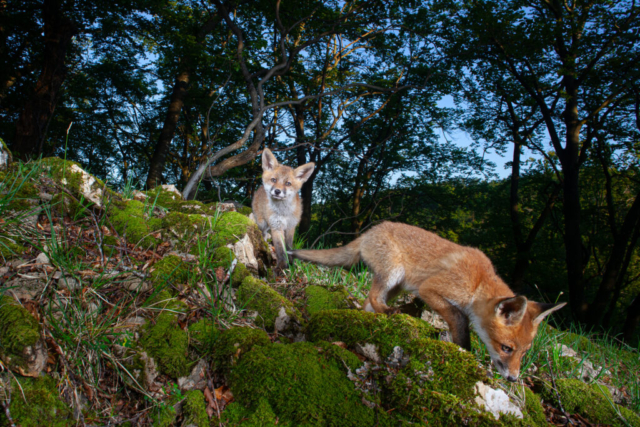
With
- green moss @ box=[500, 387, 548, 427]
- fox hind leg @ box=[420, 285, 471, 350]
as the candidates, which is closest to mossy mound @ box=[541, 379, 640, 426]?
green moss @ box=[500, 387, 548, 427]

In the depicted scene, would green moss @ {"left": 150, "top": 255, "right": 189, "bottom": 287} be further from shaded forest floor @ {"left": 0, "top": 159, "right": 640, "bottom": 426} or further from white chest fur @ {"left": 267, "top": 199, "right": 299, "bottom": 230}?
white chest fur @ {"left": 267, "top": 199, "right": 299, "bottom": 230}

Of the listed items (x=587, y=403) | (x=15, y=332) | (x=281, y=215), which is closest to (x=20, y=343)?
(x=15, y=332)

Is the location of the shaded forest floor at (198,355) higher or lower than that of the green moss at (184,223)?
lower

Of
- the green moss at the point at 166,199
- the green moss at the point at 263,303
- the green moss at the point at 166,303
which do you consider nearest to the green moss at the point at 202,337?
the green moss at the point at 166,303

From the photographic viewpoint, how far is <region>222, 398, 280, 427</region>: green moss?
7.00 feet

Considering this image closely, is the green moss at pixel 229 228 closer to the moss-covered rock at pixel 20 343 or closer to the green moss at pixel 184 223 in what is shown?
the green moss at pixel 184 223

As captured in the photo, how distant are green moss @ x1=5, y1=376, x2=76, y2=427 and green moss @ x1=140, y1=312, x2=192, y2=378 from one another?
576 millimetres

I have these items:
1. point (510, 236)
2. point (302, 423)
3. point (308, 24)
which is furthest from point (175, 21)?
point (510, 236)

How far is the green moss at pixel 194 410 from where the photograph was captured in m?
2.15

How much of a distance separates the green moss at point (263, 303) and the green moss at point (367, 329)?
389 millimetres

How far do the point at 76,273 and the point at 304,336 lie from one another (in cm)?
207

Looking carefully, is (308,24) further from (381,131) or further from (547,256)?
(547,256)

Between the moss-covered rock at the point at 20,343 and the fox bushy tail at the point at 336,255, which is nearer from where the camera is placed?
the moss-covered rock at the point at 20,343

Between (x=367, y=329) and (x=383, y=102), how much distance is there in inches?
596
